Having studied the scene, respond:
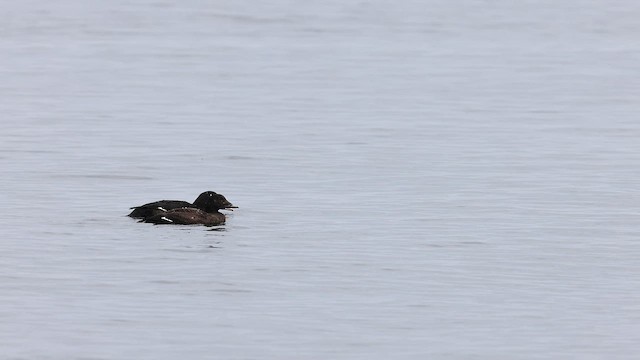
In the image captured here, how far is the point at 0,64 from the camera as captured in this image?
3747 centimetres

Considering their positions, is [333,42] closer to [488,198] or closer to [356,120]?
[356,120]

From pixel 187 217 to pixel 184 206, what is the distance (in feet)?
0.65

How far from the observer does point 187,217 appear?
19422mm

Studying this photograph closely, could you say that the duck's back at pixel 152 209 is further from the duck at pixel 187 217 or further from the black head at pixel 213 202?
the black head at pixel 213 202

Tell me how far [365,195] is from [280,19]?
89.3ft

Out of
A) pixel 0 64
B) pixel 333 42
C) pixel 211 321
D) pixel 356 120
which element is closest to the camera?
pixel 211 321

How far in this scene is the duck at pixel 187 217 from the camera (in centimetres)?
1919

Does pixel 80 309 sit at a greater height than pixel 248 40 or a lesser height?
lesser

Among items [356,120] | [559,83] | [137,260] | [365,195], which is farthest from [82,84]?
[137,260]

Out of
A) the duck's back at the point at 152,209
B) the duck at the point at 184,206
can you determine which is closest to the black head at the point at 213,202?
the duck at the point at 184,206

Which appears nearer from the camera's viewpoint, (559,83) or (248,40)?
(559,83)

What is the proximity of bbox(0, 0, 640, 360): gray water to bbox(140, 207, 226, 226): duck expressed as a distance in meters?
0.11

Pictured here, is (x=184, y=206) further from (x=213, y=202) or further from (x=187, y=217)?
(x=213, y=202)

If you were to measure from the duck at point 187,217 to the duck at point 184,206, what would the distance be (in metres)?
0.04
